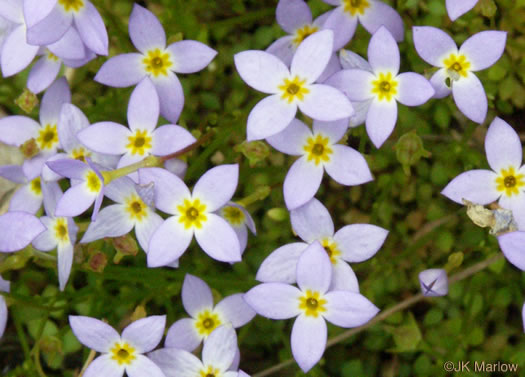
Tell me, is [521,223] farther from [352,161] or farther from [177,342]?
[177,342]

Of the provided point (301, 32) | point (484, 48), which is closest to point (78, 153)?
point (301, 32)

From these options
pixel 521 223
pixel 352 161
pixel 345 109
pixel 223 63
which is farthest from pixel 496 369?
pixel 223 63

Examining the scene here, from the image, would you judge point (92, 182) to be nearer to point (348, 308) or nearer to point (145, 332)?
point (145, 332)

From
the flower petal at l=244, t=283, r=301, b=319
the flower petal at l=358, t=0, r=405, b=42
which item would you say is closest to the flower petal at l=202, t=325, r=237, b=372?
the flower petal at l=244, t=283, r=301, b=319

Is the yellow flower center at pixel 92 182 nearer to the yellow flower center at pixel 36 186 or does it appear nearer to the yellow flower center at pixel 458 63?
the yellow flower center at pixel 36 186

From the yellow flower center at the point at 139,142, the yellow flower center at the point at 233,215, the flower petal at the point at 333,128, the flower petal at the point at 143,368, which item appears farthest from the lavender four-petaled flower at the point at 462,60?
the flower petal at the point at 143,368

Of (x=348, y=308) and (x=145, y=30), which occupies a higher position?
(x=145, y=30)

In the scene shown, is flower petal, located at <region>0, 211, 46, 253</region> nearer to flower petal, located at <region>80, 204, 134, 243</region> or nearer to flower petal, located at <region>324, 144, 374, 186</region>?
flower petal, located at <region>80, 204, 134, 243</region>
